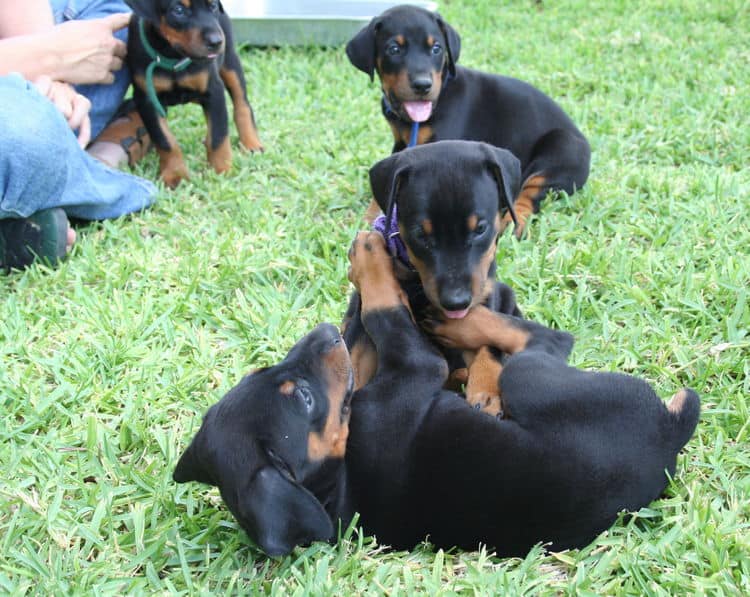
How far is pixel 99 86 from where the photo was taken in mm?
6059

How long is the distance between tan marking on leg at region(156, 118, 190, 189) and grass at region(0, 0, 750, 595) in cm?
15

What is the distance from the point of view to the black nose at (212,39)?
536cm

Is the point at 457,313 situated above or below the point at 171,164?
above

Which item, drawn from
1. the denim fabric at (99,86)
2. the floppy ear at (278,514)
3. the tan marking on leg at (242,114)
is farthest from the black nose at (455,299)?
the denim fabric at (99,86)

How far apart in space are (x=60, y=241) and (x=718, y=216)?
11.6 feet

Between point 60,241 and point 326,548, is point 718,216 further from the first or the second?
point 60,241

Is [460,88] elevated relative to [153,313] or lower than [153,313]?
elevated

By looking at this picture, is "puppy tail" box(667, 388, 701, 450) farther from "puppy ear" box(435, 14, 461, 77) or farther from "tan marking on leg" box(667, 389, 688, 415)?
"puppy ear" box(435, 14, 461, 77)

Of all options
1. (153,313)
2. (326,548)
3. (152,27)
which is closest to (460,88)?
(152,27)

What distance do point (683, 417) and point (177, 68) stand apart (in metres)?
4.07

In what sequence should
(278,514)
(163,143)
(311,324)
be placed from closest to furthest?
(278,514)
(311,324)
(163,143)

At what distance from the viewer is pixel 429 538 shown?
282 cm

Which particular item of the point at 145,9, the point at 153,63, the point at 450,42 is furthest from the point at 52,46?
the point at 450,42

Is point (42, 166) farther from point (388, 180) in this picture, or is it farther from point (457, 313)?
point (457, 313)
